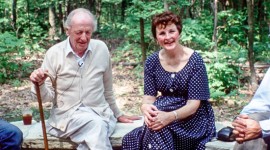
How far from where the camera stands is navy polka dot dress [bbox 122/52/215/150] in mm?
2857

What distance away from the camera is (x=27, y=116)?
375 cm

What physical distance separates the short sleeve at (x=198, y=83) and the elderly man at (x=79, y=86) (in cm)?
83

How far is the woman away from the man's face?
555 mm

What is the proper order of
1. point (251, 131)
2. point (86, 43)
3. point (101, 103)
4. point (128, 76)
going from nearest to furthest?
point (251, 131), point (86, 43), point (101, 103), point (128, 76)

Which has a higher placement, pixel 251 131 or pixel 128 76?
pixel 251 131

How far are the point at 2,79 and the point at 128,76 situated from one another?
2.98 meters

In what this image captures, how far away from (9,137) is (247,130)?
1.89 metres

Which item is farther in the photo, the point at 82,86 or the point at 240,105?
the point at 240,105

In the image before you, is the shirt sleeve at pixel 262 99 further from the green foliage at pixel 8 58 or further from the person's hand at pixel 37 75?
the green foliage at pixel 8 58

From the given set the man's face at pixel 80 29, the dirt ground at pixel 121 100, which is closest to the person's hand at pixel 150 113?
the man's face at pixel 80 29

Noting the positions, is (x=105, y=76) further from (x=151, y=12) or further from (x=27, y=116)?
(x=151, y=12)

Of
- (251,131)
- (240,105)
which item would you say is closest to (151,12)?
(240,105)

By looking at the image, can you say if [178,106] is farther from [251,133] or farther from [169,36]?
[251,133]

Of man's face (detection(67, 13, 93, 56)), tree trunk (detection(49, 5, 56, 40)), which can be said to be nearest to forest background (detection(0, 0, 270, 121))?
tree trunk (detection(49, 5, 56, 40))
